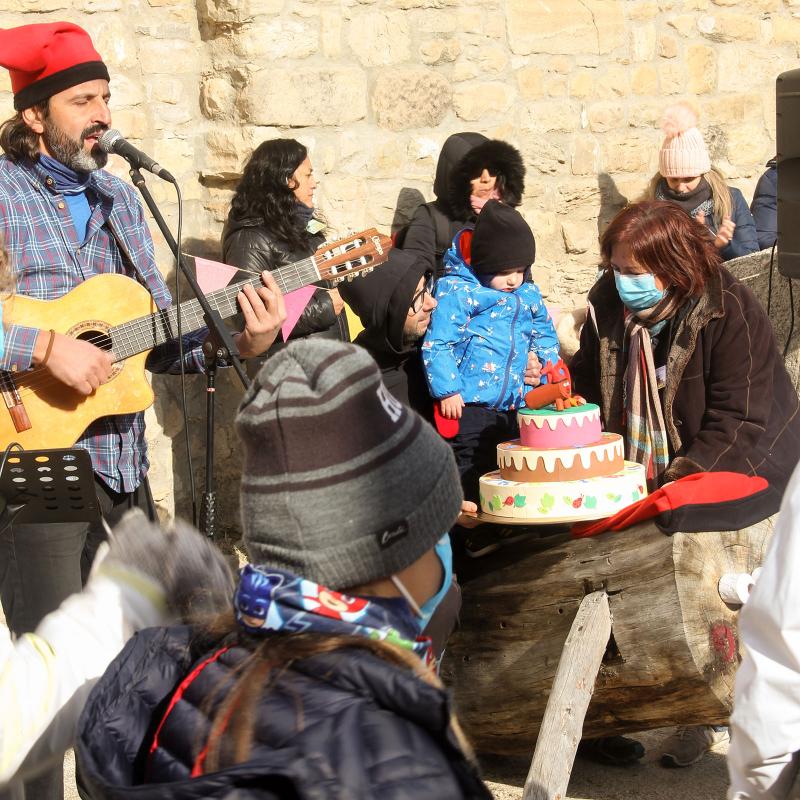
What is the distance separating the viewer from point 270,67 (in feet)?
16.5

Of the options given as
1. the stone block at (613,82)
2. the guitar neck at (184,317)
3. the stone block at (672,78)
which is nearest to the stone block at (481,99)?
the stone block at (613,82)

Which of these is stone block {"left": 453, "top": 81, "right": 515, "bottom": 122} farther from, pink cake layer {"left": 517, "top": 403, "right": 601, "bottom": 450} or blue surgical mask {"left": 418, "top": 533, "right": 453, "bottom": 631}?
blue surgical mask {"left": 418, "top": 533, "right": 453, "bottom": 631}

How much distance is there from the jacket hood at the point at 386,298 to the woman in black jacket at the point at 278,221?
195 millimetres

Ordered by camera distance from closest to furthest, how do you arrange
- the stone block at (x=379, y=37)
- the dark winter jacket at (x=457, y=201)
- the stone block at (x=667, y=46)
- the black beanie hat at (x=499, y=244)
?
the black beanie hat at (x=499, y=244) → the dark winter jacket at (x=457, y=201) → the stone block at (x=379, y=37) → the stone block at (x=667, y=46)

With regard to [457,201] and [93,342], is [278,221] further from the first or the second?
[93,342]

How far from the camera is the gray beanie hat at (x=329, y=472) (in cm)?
135

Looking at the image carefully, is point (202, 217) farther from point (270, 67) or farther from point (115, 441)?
point (115, 441)

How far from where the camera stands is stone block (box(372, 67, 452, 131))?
546cm

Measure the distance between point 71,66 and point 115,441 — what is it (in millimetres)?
1185

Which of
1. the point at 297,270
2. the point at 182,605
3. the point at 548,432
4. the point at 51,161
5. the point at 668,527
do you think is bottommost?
the point at 668,527

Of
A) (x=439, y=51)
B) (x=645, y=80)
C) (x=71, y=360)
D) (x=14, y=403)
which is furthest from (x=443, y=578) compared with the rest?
(x=645, y=80)

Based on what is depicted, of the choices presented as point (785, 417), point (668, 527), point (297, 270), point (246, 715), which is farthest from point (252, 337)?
point (246, 715)

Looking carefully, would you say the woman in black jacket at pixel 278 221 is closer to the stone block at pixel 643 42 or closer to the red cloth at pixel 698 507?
the red cloth at pixel 698 507

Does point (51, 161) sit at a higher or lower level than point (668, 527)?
higher
